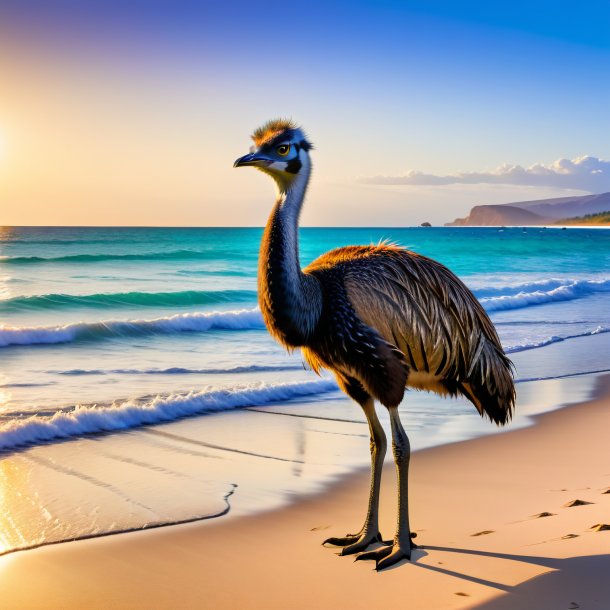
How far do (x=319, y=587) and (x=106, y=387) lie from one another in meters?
6.75

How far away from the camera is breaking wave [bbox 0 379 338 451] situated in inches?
306

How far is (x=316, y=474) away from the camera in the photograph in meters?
6.51

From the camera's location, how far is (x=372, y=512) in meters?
4.95

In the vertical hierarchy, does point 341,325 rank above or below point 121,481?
above

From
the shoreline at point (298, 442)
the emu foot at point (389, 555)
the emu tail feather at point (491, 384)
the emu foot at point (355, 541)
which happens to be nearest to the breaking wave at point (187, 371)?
the shoreline at point (298, 442)

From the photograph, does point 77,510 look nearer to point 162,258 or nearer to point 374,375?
point 374,375

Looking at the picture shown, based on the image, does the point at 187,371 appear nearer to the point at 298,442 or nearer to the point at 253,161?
the point at 298,442

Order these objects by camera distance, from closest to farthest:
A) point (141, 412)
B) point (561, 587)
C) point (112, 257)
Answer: point (561, 587) < point (141, 412) < point (112, 257)

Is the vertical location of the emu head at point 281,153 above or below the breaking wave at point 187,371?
above

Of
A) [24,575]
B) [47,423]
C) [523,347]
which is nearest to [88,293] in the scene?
[523,347]

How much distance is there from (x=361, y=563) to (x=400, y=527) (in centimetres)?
28

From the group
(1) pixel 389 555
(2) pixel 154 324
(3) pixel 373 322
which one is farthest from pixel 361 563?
(2) pixel 154 324

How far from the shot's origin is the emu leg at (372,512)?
4.84 meters

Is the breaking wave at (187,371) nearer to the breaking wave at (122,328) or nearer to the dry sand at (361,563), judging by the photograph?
the breaking wave at (122,328)
